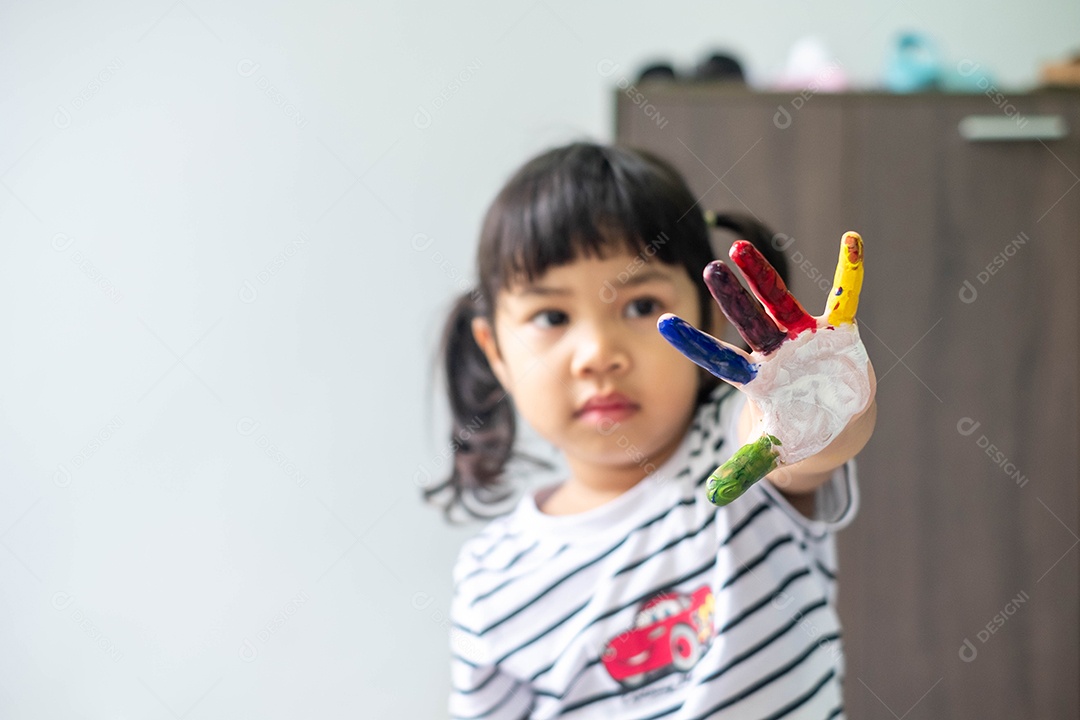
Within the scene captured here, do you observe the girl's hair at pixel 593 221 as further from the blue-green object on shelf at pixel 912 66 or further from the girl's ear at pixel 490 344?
the blue-green object on shelf at pixel 912 66

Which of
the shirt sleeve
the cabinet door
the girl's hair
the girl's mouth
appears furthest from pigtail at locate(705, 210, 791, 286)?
the shirt sleeve

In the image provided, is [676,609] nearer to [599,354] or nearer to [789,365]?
[599,354]

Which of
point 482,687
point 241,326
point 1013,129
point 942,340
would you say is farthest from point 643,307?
point 241,326

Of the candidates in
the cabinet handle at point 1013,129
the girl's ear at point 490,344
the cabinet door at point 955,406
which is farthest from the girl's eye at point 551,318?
the cabinet handle at point 1013,129

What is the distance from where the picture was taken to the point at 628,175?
882 mm

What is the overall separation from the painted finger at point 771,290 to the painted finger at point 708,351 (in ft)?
0.12

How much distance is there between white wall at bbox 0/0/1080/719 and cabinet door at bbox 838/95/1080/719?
0.42m

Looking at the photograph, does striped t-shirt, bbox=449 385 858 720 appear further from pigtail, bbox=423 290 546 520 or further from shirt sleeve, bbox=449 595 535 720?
pigtail, bbox=423 290 546 520

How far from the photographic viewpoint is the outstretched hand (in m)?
0.54

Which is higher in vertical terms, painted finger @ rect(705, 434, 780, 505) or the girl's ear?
the girl's ear

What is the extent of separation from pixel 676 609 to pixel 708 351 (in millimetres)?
372

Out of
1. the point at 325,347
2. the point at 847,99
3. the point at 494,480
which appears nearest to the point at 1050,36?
the point at 847,99

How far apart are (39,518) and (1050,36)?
7.01 feet

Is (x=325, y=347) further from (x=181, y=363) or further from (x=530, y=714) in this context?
(x=530, y=714)
